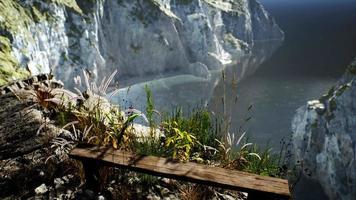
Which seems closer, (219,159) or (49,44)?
(219,159)

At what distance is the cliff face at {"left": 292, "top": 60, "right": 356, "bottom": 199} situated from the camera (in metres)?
36.9

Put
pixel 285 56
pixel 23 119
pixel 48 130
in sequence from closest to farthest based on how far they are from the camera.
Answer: pixel 48 130 < pixel 23 119 < pixel 285 56

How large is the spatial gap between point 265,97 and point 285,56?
2179 inches

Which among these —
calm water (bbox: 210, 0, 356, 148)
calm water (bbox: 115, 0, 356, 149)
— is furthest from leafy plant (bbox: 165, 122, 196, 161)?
calm water (bbox: 115, 0, 356, 149)

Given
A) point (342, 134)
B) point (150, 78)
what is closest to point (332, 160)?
point (342, 134)

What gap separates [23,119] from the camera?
6.09 meters

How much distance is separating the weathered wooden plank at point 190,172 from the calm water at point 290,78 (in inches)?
1377

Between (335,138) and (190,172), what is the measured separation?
37205 millimetres

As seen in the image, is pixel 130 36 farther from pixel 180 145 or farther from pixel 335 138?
pixel 180 145

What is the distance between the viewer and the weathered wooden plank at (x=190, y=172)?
Result: 13.4ft

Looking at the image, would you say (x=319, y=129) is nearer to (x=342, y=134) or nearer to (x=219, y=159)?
(x=342, y=134)

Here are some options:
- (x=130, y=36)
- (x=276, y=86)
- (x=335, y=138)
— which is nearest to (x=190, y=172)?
(x=335, y=138)

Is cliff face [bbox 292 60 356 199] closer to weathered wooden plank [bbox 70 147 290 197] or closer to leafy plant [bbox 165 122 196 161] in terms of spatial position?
leafy plant [bbox 165 122 196 161]

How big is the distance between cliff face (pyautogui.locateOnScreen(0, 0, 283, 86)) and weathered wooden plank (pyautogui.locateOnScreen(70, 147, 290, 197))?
39.5 metres
